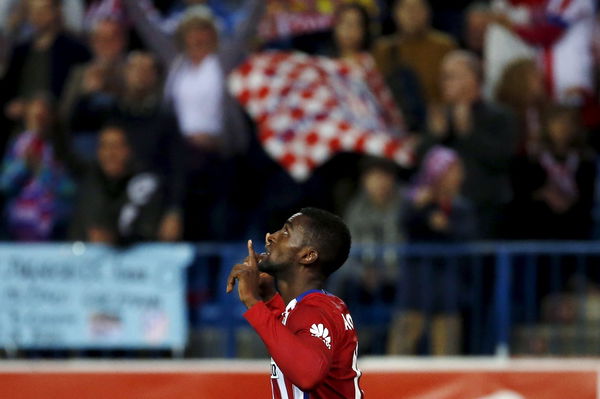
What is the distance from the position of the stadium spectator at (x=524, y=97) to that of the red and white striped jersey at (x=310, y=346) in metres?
5.20

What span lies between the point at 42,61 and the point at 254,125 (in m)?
1.93

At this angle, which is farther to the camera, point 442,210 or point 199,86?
point 199,86

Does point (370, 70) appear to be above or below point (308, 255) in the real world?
above

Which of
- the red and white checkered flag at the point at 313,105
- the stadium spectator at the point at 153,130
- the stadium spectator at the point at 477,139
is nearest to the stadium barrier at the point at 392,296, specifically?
the stadium spectator at the point at 477,139

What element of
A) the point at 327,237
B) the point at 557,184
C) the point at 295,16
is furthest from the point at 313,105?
the point at 327,237

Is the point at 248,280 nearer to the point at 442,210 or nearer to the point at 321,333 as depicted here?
the point at 321,333

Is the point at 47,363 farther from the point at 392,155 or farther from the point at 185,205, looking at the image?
the point at 392,155

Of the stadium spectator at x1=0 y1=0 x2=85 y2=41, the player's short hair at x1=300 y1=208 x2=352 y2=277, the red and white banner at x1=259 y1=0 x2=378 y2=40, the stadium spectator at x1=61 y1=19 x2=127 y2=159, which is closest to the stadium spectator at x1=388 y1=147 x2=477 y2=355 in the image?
the red and white banner at x1=259 y1=0 x2=378 y2=40

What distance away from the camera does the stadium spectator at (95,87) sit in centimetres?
980

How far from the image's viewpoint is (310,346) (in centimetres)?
421

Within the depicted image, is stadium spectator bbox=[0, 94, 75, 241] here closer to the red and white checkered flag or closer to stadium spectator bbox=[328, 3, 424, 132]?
the red and white checkered flag

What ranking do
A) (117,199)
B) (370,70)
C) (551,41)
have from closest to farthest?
(117,199) → (370,70) → (551,41)

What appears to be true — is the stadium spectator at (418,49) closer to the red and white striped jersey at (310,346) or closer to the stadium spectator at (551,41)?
the stadium spectator at (551,41)

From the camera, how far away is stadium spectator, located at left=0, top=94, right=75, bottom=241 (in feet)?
31.1
